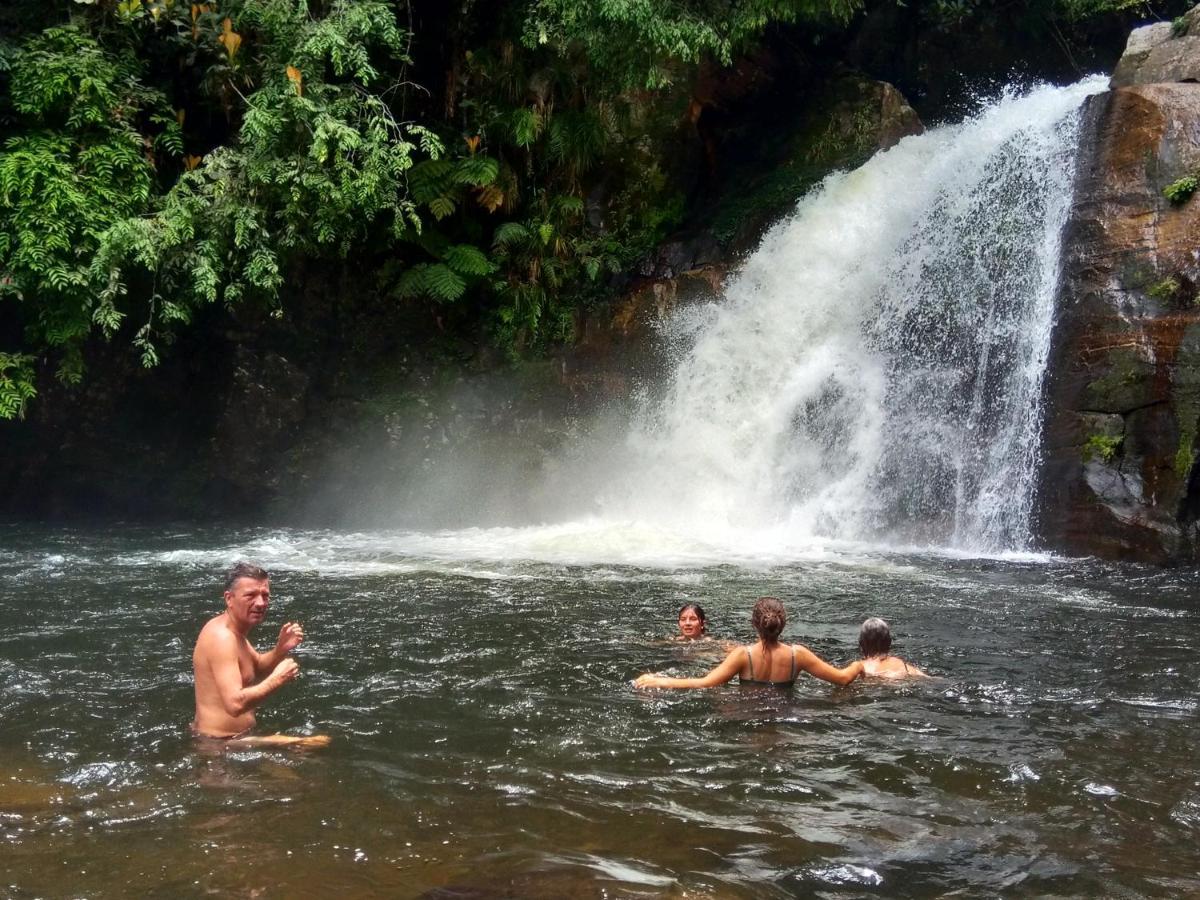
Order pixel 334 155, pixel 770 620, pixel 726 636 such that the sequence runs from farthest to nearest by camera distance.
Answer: pixel 334 155
pixel 726 636
pixel 770 620

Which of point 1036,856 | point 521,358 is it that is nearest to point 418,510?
point 521,358

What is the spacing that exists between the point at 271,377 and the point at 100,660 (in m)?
9.88

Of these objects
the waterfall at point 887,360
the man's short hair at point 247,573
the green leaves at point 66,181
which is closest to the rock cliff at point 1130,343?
the waterfall at point 887,360

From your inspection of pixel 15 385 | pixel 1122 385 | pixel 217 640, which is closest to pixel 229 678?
pixel 217 640

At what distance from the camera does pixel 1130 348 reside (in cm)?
1167

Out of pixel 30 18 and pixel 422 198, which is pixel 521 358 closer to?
pixel 422 198

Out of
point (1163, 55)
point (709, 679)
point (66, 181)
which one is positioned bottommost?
point (709, 679)

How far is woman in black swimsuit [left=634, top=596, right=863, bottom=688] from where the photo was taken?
602 cm

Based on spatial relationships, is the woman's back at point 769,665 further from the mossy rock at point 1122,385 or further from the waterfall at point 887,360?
the mossy rock at point 1122,385

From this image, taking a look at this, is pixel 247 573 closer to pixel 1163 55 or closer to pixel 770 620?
pixel 770 620

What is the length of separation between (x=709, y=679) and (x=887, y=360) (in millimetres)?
9368

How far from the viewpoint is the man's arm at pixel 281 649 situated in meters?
4.89

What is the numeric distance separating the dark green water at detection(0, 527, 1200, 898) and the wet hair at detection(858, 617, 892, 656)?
0.29 metres

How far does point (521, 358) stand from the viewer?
1628 cm
